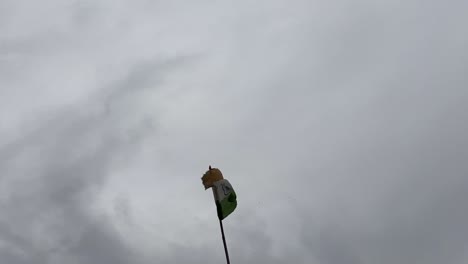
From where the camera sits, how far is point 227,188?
8356 centimetres

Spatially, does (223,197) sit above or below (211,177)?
below

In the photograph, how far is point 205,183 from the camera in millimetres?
82625

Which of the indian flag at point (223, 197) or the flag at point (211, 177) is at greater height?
the flag at point (211, 177)

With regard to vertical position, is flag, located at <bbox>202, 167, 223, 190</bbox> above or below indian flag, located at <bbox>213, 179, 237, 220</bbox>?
above

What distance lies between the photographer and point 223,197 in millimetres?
82625

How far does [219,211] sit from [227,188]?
2883 mm

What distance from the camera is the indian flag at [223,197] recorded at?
270 ft

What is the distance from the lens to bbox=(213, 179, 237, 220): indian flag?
82.2m

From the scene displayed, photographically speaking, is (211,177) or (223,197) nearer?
(211,177)

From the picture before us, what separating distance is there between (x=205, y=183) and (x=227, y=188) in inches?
108

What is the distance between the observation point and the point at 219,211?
82.6 m

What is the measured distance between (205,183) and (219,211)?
3.57 metres
